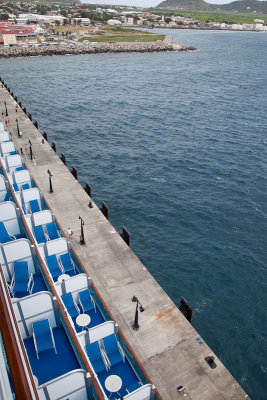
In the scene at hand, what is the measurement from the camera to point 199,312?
2345 centimetres

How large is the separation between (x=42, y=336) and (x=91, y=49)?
485 feet

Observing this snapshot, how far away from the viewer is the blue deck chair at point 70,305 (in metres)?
17.9

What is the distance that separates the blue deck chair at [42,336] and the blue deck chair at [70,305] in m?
2.63

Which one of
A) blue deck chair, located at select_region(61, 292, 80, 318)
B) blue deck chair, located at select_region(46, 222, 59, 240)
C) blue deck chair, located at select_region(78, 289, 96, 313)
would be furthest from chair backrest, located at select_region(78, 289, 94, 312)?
blue deck chair, located at select_region(46, 222, 59, 240)

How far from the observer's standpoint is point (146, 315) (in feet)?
64.1

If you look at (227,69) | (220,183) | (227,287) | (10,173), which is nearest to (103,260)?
(227,287)

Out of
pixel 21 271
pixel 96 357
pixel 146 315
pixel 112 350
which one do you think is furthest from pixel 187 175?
pixel 96 357

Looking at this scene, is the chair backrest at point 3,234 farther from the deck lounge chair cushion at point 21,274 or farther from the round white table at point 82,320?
the round white table at point 82,320

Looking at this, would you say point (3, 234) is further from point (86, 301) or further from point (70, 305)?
point (86, 301)

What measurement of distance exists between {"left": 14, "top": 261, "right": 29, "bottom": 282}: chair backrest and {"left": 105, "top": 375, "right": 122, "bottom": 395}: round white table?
7475mm

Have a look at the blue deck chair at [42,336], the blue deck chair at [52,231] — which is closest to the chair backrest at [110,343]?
the blue deck chair at [42,336]

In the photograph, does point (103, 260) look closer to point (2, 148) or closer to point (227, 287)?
point (227, 287)

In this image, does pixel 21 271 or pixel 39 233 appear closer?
pixel 21 271

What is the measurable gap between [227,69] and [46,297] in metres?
126
